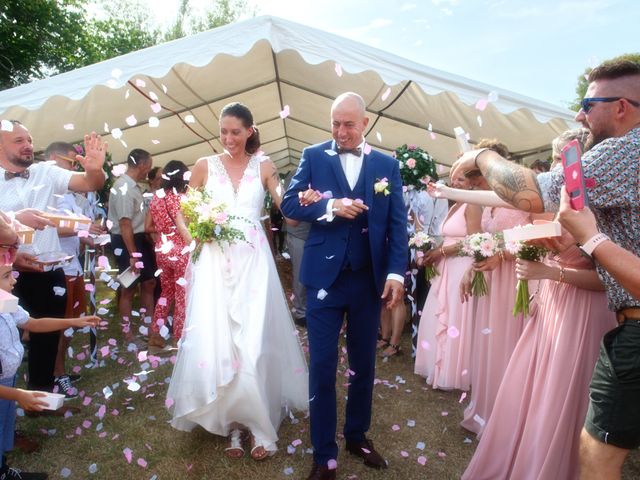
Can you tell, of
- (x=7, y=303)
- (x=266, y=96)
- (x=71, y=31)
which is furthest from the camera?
(x=71, y=31)

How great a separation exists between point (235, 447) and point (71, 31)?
28.4m

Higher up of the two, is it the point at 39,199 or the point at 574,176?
the point at 574,176

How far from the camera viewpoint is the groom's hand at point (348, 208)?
2.83 metres

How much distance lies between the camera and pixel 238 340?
3.36m

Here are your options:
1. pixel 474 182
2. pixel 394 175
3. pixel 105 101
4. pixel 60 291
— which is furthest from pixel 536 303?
pixel 105 101

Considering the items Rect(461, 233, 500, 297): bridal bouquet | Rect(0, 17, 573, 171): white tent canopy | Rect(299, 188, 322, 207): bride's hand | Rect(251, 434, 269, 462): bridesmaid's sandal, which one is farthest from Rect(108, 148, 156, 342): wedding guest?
Rect(461, 233, 500, 297): bridal bouquet

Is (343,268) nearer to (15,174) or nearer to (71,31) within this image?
(15,174)

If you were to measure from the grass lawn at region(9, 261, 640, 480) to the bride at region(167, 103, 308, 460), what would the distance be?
18cm

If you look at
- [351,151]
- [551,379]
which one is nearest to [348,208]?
[351,151]

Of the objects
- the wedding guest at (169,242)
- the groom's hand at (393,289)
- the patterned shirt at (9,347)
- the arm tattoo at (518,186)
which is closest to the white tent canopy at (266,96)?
the wedding guest at (169,242)

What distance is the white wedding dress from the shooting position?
326cm

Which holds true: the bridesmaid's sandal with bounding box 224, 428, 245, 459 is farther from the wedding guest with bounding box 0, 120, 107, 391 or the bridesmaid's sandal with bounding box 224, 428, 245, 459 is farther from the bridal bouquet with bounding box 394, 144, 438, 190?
the bridal bouquet with bounding box 394, 144, 438, 190

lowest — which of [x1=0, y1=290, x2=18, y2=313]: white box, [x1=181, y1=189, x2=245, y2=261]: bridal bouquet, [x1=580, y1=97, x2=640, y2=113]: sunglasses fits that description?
[x1=0, y1=290, x2=18, y2=313]: white box

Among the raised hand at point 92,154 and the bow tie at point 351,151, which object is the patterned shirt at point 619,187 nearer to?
the bow tie at point 351,151
